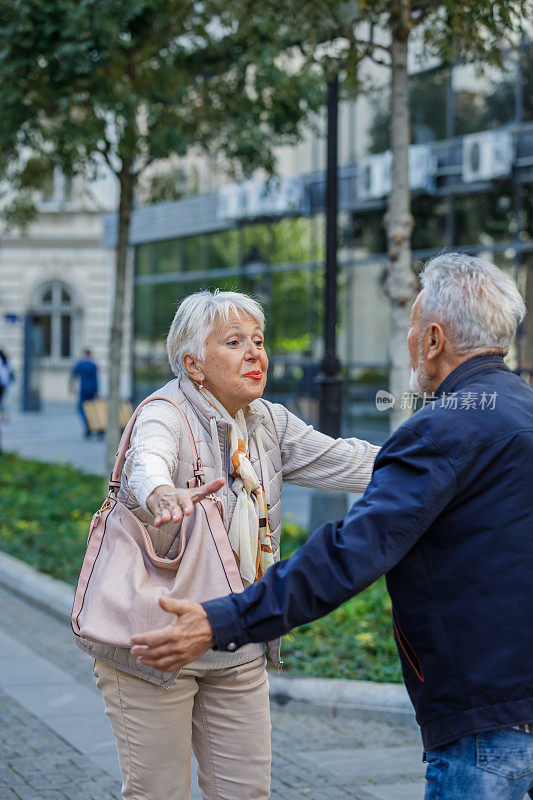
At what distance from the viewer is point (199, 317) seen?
318 centimetres

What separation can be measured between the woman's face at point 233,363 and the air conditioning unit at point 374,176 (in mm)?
15433

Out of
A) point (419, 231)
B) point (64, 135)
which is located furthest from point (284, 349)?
point (64, 135)

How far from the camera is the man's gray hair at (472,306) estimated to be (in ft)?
8.18

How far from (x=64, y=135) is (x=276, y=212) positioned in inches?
417

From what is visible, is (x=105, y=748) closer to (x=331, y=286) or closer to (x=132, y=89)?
(x=331, y=286)

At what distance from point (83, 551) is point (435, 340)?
7536 millimetres

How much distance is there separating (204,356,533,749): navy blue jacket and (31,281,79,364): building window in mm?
39734

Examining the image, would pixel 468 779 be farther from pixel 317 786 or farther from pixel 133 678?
pixel 317 786

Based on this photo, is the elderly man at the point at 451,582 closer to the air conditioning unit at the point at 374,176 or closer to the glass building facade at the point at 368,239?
the glass building facade at the point at 368,239

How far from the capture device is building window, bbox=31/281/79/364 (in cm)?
4128

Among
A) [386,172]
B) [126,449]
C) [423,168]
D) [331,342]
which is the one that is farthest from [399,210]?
[386,172]

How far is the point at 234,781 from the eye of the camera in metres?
3.04

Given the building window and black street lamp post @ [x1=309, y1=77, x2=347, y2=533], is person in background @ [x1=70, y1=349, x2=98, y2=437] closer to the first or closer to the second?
black street lamp post @ [x1=309, y1=77, x2=347, y2=533]

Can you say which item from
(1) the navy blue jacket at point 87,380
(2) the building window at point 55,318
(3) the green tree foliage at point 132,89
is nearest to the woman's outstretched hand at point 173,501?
(3) the green tree foliage at point 132,89
